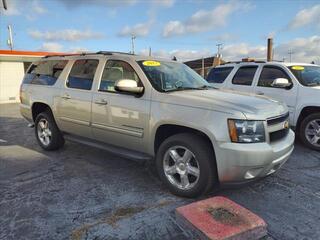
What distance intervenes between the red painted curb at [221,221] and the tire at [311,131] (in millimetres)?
3608

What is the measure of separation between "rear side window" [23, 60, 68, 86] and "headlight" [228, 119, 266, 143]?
3668 mm

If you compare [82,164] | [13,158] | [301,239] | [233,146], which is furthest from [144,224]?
[13,158]

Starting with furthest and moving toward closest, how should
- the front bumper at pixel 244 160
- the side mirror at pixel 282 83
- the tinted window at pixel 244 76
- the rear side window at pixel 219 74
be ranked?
the rear side window at pixel 219 74 → the tinted window at pixel 244 76 → the side mirror at pixel 282 83 → the front bumper at pixel 244 160

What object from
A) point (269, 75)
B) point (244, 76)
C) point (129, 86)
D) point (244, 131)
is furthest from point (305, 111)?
point (129, 86)

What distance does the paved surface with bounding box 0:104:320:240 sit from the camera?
3.25 m

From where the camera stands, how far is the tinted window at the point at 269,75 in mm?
7027

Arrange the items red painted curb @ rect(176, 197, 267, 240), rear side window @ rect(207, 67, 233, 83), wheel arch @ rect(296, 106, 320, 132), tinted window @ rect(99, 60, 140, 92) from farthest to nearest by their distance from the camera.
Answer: rear side window @ rect(207, 67, 233, 83) < wheel arch @ rect(296, 106, 320, 132) < tinted window @ rect(99, 60, 140, 92) < red painted curb @ rect(176, 197, 267, 240)

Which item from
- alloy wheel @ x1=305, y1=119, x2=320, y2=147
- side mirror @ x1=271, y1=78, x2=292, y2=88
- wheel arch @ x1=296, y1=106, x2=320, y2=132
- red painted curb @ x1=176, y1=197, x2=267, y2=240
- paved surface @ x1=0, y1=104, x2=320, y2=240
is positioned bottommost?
paved surface @ x1=0, y1=104, x2=320, y2=240

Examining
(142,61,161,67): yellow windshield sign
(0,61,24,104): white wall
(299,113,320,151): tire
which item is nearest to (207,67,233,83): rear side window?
(299,113,320,151): tire

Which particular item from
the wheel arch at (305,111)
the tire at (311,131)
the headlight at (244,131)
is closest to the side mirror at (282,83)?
the wheel arch at (305,111)

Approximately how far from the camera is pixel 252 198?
405 centimetres

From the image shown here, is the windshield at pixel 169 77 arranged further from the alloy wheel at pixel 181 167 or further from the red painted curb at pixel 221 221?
the red painted curb at pixel 221 221

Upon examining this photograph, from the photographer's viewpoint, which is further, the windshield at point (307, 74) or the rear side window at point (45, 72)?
the windshield at point (307, 74)

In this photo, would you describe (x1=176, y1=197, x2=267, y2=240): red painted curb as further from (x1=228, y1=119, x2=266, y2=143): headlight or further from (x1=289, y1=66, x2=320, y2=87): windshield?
(x1=289, y1=66, x2=320, y2=87): windshield
